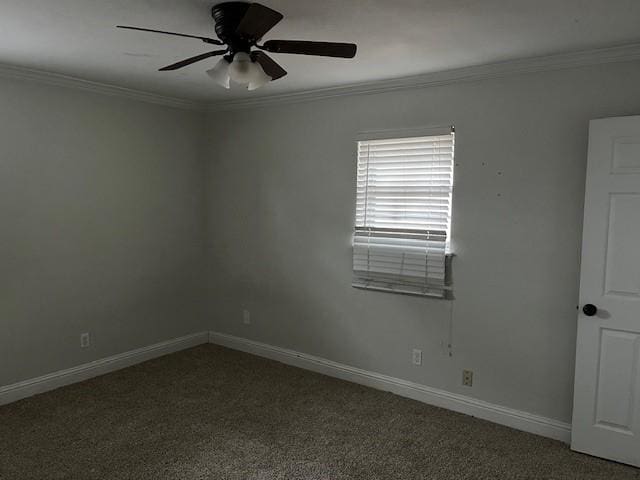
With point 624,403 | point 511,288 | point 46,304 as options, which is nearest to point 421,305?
point 511,288

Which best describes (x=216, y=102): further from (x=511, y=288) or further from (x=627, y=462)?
(x=627, y=462)

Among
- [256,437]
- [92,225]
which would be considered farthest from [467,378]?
[92,225]

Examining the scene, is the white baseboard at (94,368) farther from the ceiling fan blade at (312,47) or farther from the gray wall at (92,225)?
the ceiling fan blade at (312,47)

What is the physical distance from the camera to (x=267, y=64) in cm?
238

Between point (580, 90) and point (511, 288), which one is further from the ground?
point (580, 90)

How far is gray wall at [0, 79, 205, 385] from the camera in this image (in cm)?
362

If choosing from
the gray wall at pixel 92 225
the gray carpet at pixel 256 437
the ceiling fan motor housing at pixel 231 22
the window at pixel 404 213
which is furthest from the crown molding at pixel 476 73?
the gray carpet at pixel 256 437

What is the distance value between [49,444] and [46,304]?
1160 millimetres

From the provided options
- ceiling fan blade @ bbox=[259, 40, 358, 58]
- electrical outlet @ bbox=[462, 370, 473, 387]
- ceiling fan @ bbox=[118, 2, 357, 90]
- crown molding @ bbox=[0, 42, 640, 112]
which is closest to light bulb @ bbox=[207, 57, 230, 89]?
ceiling fan @ bbox=[118, 2, 357, 90]

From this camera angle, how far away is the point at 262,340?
186 inches

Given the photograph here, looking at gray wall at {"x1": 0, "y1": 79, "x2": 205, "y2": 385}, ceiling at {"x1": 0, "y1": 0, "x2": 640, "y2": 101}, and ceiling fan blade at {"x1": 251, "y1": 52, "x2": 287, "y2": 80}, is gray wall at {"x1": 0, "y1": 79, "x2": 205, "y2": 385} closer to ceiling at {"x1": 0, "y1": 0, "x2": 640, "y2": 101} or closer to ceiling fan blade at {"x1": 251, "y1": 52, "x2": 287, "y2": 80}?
ceiling at {"x1": 0, "y1": 0, "x2": 640, "y2": 101}

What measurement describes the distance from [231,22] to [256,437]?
2.40m

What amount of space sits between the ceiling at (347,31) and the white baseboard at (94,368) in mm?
2276

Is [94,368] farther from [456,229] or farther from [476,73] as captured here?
[476,73]
